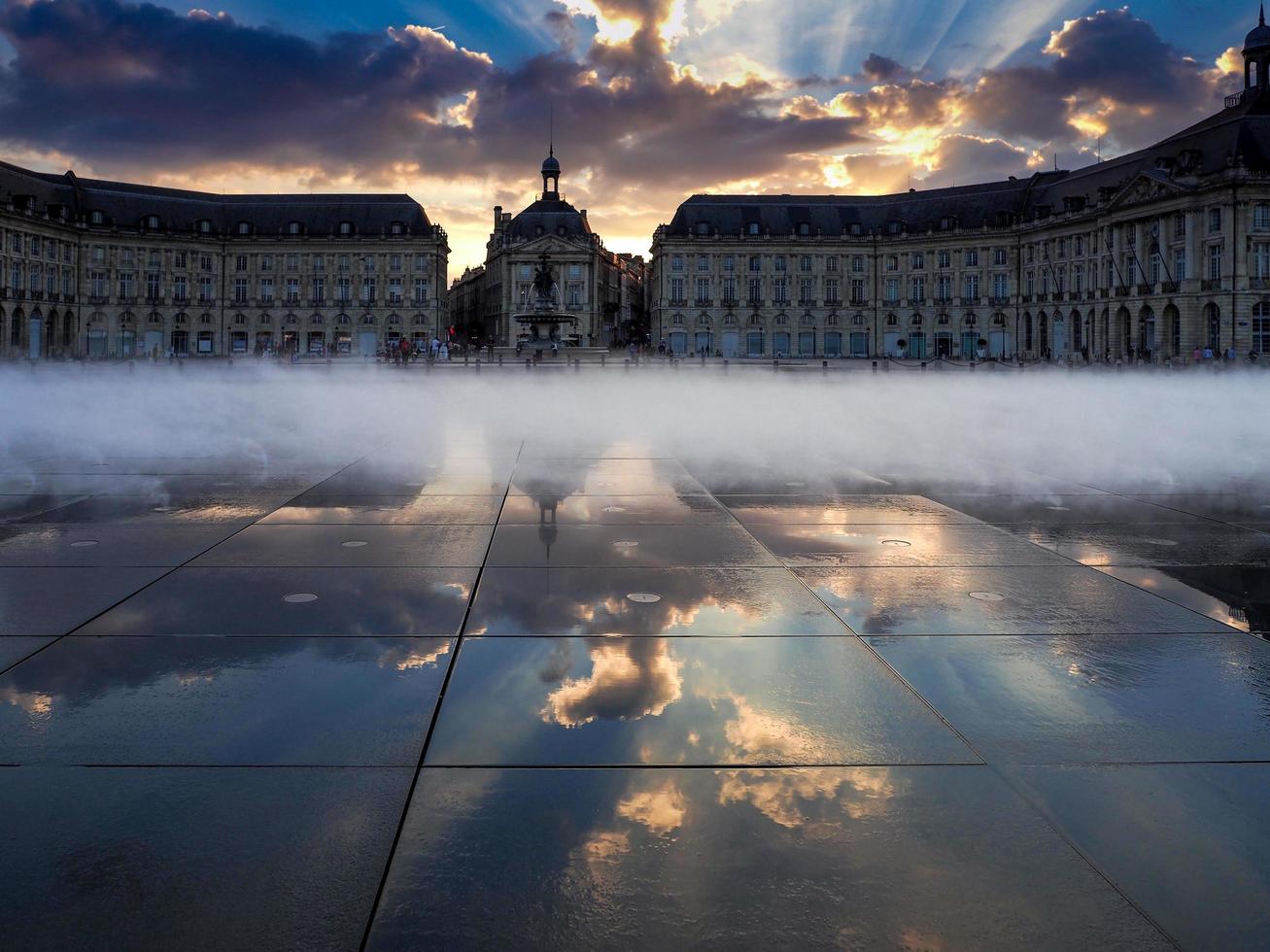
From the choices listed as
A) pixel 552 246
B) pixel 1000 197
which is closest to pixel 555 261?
pixel 552 246

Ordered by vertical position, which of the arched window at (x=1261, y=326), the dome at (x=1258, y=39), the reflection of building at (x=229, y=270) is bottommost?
the arched window at (x=1261, y=326)

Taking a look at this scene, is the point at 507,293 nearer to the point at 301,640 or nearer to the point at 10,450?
the point at 10,450

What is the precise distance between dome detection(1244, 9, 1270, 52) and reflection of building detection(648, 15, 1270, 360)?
0.51 ft

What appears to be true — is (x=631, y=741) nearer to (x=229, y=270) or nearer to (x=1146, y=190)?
(x=1146, y=190)

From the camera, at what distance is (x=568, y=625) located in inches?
316

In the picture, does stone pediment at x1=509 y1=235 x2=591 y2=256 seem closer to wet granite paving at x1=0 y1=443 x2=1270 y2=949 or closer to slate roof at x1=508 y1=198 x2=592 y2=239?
slate roof at x1=508 y1=198 x2=592 y2=239

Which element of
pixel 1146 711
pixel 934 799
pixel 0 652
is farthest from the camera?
pixel 0 652

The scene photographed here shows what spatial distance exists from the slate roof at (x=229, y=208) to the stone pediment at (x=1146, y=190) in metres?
72.1

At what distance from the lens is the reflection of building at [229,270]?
371ft

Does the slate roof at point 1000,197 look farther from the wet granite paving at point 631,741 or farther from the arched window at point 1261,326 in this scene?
the wet granite paving at point 631,741

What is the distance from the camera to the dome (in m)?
90.1

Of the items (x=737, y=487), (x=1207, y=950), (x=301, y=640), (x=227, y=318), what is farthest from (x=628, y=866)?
(x=227, y=318)

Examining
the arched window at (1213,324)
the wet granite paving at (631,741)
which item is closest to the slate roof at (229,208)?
the arched window at (1213,324)

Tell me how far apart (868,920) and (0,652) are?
19.6 feet
